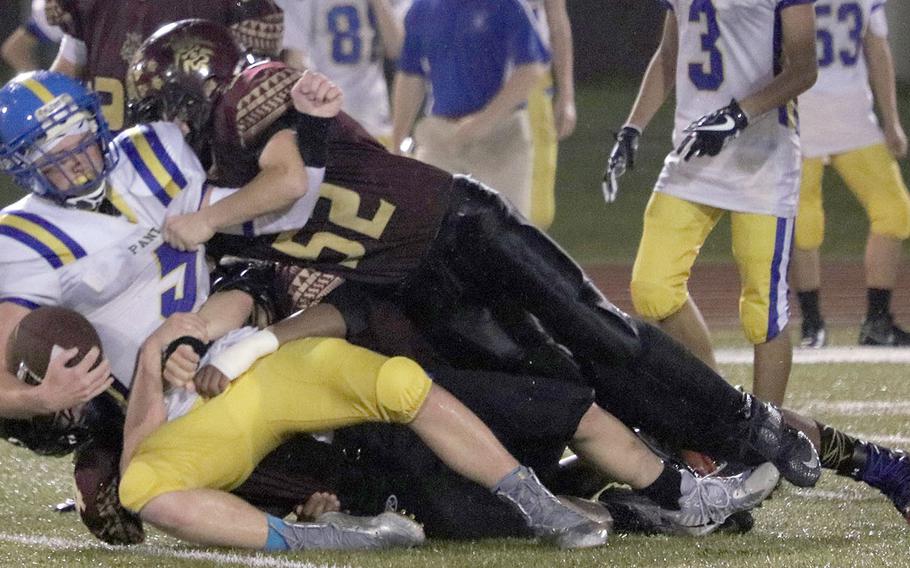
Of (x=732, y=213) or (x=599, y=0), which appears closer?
(x=732, y=213)

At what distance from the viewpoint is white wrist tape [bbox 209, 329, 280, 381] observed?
3.60m

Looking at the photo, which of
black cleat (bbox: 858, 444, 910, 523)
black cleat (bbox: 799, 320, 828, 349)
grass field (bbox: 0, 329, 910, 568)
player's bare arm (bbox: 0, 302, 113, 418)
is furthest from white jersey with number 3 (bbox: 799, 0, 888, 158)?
player's bare arm (bbox: 0, 302, 113, 418)

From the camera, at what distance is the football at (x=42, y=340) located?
348 centimetres

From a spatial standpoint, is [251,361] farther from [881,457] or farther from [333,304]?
[881,457]

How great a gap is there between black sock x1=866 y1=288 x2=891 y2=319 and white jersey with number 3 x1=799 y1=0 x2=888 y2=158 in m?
0.59

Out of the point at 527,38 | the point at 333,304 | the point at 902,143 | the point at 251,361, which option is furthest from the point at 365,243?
the point at 902,143

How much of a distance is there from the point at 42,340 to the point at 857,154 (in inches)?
166

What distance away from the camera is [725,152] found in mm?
4852

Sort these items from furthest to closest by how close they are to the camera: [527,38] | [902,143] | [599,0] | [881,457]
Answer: [599,0] → [902,143] → [527,38] → [881,457]

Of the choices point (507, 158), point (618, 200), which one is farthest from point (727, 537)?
point (618, 200)

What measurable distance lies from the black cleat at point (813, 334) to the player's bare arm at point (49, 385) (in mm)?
4020

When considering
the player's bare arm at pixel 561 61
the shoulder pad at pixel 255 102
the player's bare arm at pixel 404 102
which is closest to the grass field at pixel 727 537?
the shoulder pad at pixel 255 102

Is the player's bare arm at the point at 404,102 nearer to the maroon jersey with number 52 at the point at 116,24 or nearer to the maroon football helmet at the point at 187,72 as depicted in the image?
the maroon jersey with number 52 at the point at 116,24

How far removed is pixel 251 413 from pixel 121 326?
0.37 metres
